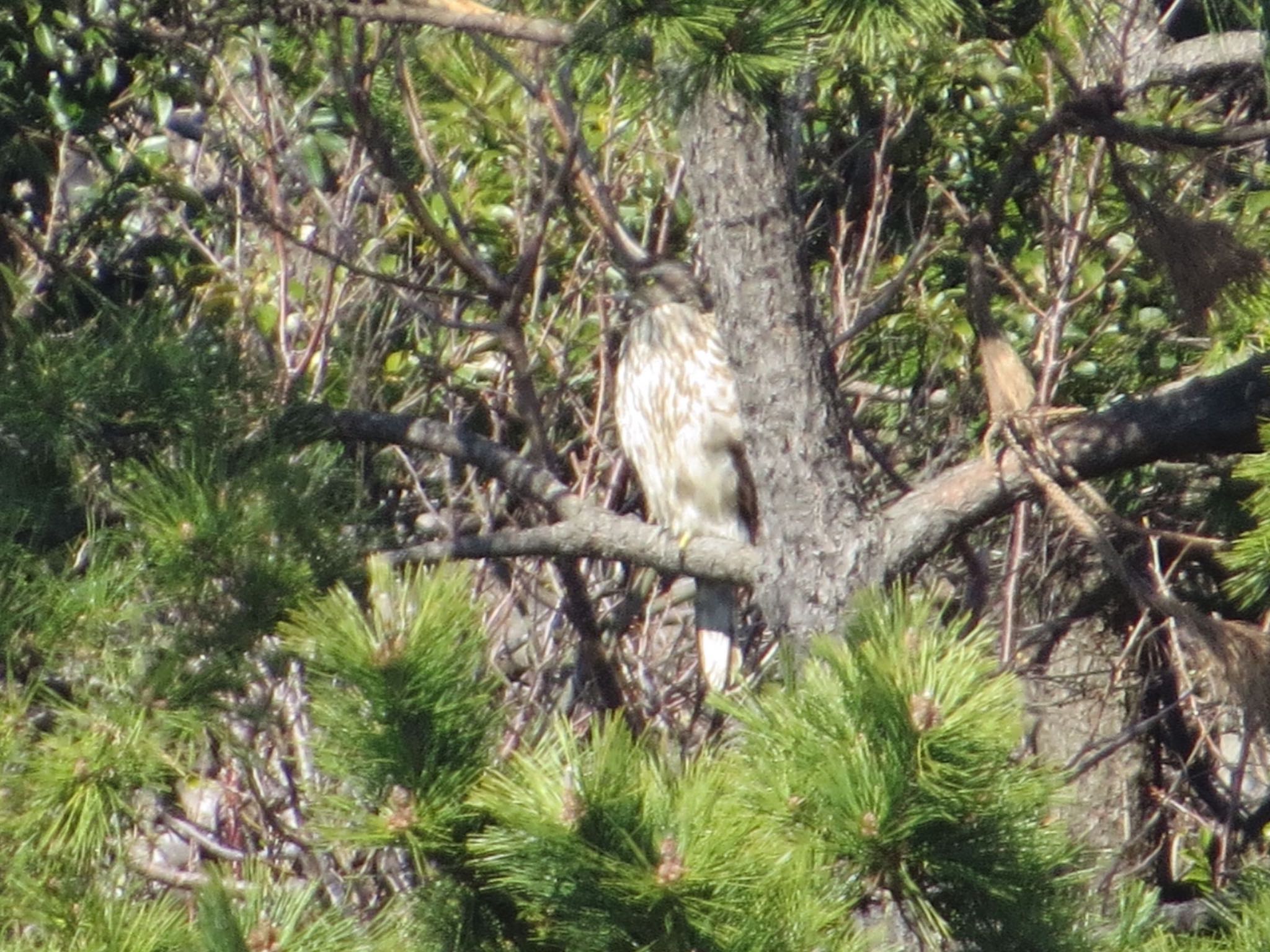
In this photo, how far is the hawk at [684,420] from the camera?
182 inches

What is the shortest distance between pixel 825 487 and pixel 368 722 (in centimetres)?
115

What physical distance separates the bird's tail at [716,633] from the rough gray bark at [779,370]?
1480mm

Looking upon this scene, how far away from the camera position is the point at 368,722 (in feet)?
6.51

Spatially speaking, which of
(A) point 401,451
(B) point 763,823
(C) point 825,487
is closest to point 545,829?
(B) point 763,823

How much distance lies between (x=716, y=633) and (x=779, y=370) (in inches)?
67.1

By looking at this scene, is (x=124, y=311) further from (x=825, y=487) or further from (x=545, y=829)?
(x=545, y=829)

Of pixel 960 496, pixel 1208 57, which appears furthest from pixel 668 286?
pixel 960 496

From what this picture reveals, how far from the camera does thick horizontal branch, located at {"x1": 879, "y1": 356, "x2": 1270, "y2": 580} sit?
117 inches

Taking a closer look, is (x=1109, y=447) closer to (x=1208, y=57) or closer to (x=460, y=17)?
(x=460, y=17)

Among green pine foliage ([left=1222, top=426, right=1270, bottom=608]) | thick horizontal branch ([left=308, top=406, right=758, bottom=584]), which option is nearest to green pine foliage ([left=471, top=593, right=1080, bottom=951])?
green pine foliage ([left=1222, top=426, right=1270, bottom=608])

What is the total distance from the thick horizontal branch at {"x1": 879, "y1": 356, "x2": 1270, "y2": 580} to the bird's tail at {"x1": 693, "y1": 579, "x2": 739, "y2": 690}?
148cm

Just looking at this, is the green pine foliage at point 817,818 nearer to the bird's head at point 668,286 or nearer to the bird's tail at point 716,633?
the bird's tail at point 716,633

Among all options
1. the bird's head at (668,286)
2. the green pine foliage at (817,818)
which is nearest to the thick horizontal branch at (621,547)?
the green pine foliage at (817,818)

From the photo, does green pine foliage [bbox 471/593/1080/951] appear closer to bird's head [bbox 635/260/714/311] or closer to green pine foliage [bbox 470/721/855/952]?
green pine foliage [bbox 470/721/855/952]
